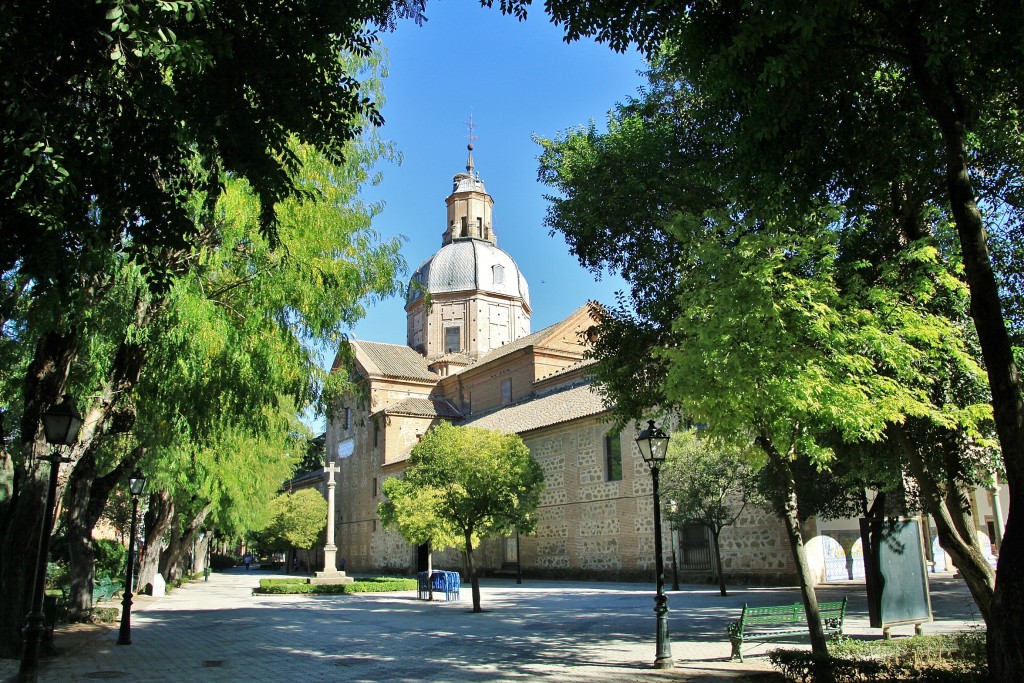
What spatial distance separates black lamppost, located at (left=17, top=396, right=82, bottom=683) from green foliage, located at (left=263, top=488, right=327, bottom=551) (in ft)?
A: 116

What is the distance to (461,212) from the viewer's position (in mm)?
60500

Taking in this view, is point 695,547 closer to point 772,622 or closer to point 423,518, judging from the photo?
point 423,518

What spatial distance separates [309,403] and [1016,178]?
35.1 feet

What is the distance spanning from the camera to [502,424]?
1529 inches

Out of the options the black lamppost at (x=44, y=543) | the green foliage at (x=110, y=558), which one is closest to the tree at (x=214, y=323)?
the black lamppost at (x=44, y=543)

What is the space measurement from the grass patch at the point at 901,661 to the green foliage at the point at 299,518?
1471 inches

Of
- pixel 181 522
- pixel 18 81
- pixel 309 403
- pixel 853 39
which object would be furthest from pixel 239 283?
pixel 181 522

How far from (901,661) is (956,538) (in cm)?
157

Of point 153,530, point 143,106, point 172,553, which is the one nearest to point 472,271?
point 172,553

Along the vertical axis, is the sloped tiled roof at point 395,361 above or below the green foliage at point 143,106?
above

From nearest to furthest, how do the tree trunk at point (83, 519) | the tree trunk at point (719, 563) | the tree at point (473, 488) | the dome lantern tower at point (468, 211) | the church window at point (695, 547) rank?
1. the tree trunk at point (83, 519)
2. the tree at point (473, 488)
3. the tree trunk at point (719, 563)
4. the church window at point (695, 547)
5. the dome lantern tower at point (468, 211)

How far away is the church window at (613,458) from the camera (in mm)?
30828

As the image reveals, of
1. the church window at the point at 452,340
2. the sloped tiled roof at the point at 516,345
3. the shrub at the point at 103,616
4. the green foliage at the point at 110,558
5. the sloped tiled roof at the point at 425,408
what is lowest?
the shrub at the point at 103,616

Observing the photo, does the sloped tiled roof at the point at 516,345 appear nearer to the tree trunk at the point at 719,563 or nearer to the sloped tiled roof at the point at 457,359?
the sloped tiled roof at the point at 457,359
